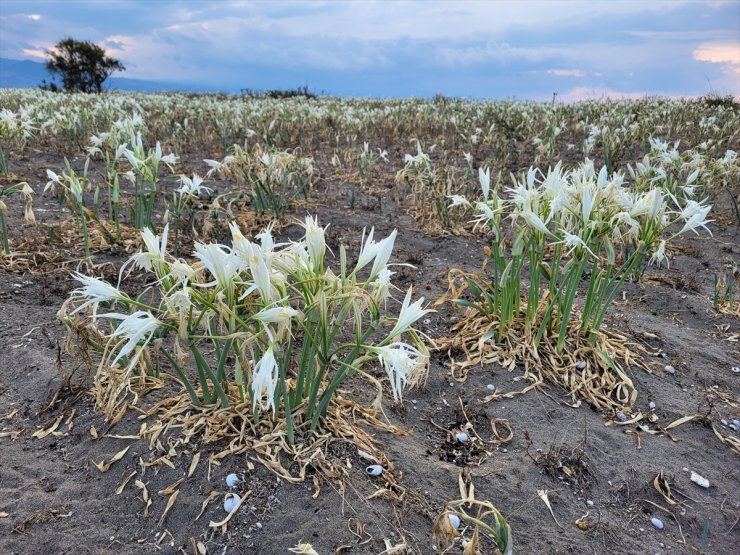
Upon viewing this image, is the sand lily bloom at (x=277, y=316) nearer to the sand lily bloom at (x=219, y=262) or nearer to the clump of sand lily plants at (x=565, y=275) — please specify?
the sand lily bloom at (x=219, y=262)

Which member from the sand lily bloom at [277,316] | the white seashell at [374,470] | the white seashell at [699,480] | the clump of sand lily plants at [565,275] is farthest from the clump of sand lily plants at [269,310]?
the white seashell at [699,480]

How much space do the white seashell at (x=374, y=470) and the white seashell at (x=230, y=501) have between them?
498 millimetres

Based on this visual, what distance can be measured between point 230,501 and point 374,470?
1.77 ft

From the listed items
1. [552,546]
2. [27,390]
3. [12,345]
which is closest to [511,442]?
[552,546]

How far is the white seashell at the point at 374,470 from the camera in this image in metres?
2.21

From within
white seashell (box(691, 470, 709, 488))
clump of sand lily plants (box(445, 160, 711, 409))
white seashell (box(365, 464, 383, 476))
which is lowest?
white seashell (box(691, 470, 709, 488))

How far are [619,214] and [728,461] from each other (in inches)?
52.1

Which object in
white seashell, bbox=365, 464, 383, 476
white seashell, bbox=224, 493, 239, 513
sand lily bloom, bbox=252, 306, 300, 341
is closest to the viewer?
sand lily bloom, bbox=252, 306, 300, 341

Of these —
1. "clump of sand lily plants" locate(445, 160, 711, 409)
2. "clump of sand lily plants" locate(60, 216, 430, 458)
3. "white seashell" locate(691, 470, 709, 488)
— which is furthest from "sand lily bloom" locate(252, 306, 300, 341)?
"white seashell" locate(691, 470, 709, 488)

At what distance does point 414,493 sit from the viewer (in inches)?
86.7

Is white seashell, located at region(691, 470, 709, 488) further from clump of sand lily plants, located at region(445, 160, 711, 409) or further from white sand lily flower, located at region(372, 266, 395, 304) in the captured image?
white sand lily flower, located at region(372, 266, 395, 304)

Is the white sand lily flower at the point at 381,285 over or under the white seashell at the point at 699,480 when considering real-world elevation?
over

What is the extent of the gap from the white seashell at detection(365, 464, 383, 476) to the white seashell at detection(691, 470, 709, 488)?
1.45 meters

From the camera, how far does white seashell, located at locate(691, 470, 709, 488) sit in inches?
101
